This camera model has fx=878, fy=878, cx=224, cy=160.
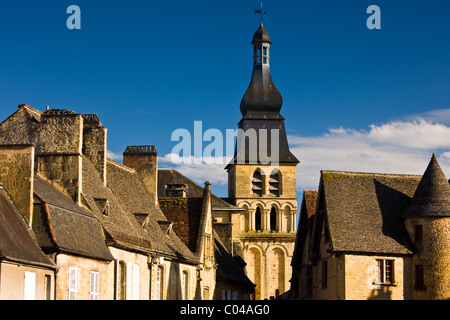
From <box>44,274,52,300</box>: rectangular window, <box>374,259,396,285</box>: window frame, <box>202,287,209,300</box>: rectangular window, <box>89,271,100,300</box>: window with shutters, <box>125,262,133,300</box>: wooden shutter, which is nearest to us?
<box>44,274,52,300</box>: rectangular window

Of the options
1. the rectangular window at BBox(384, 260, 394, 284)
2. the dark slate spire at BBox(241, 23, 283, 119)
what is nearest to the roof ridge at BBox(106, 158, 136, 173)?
the rectangular window at BBox(384, 260, 394, 284)

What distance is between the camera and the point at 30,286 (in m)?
24.8

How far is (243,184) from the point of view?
100 metres

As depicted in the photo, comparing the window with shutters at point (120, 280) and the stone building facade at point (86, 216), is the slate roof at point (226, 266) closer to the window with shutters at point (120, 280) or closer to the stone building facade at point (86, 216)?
the stone building facade at point (86, 216)

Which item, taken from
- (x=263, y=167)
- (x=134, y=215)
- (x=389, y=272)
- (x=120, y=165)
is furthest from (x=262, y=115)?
(x=134, y=215)

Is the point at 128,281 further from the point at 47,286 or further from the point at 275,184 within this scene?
the point at 275,184

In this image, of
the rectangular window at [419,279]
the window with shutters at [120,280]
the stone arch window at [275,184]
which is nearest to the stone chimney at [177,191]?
the rectangular window at [419,279]

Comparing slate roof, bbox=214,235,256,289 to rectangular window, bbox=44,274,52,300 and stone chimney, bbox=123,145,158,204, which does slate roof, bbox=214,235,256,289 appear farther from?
rectangular window, bbox=44,274,52,300

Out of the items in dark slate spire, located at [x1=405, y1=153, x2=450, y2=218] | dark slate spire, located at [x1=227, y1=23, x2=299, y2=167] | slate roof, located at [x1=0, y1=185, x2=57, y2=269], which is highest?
dark slate spire, located at [x1=227, y1=23, x2=299, y2=167]

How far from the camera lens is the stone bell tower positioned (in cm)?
9875

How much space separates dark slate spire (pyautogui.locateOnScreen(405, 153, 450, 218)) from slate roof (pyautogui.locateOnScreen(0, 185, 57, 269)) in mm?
21698

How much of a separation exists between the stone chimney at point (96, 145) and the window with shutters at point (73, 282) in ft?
33.0
